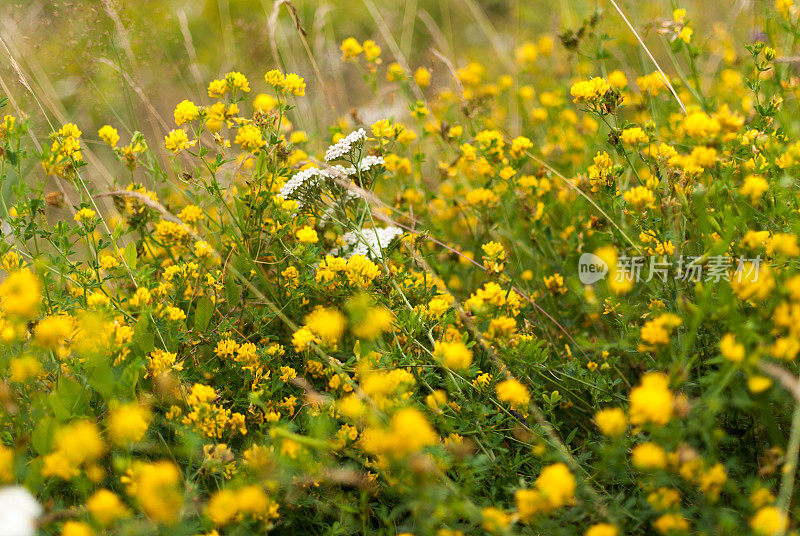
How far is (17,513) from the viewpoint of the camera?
116cm

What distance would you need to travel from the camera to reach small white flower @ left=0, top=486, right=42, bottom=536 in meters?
1.13

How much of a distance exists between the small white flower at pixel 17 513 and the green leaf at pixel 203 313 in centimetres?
75

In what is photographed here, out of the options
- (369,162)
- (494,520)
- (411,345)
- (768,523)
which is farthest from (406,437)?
(369,162)

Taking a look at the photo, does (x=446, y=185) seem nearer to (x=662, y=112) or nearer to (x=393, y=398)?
(x=662, y=112)

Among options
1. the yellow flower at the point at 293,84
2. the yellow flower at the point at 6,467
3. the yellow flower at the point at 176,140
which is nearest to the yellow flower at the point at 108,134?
the yellow flower at the point at 176,140

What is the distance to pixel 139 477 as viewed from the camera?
1.23 meters

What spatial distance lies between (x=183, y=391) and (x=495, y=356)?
0.90m

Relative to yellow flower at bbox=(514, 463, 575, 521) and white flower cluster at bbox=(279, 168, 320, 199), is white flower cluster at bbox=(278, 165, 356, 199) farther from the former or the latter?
yellow flower at bbox=(514, 463, 575, 521)

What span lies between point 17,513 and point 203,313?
86cm

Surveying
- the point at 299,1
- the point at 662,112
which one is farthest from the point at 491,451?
the point at 299,1

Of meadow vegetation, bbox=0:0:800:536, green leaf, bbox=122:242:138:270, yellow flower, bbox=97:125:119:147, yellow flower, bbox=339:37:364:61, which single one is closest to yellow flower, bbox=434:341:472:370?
meadow vegetation, bbox=0:0:800:536

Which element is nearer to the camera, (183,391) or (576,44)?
(183,391)

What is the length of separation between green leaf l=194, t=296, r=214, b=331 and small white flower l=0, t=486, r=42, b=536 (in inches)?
29.7

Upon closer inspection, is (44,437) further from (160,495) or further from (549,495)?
(549,495)
